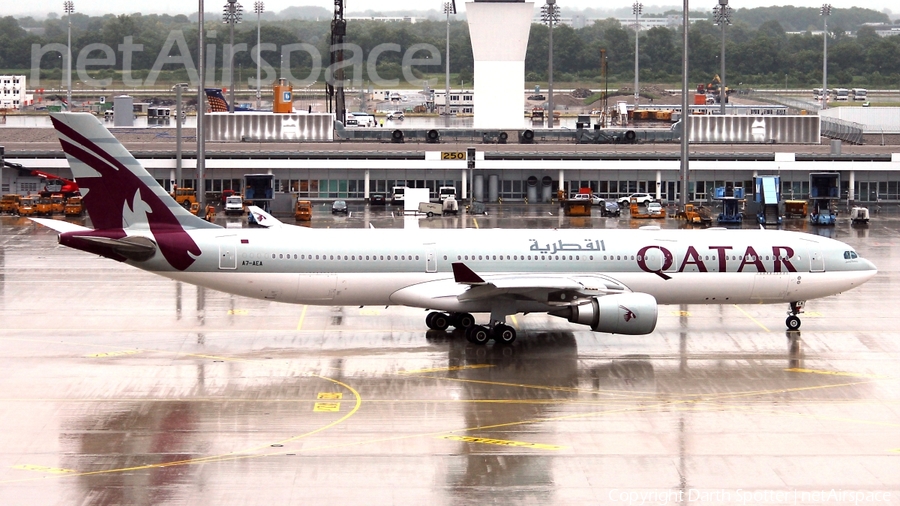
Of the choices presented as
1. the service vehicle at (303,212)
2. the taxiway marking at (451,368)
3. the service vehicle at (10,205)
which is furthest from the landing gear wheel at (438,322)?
the service vehicle at (10,205)

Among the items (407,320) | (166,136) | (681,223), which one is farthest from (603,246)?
(166,136)

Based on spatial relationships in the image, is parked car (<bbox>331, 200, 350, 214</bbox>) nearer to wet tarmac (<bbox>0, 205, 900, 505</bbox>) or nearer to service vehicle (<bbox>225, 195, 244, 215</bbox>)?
service vehicle (<bbox>225, 195, 244, 215</bbox>)

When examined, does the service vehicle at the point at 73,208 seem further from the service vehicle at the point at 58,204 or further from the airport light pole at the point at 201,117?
the airport light pole at the point at 201,117

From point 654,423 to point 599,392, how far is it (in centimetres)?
343

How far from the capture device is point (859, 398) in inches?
1344

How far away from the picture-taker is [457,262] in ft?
133

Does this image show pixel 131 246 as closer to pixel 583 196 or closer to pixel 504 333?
pixel 504 333

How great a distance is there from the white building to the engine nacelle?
15644cm

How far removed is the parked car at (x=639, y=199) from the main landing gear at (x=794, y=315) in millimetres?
42915

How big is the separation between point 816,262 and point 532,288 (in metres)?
11.9

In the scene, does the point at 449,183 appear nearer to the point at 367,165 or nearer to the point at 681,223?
the point at 367,165

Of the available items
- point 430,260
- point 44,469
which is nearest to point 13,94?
point 430,260

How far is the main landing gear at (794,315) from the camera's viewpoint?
43.5 meters

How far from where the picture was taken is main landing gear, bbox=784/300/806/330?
43500mm
